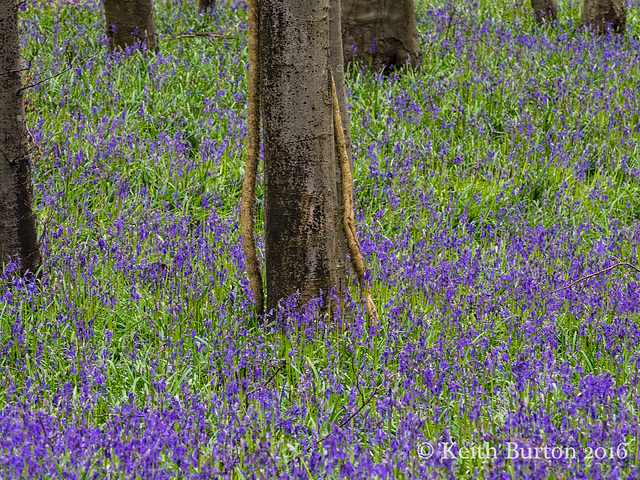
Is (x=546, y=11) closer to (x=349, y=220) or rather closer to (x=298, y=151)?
(x=349, y=220)

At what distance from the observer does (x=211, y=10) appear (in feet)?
31.8

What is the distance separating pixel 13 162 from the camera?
410 centimetres

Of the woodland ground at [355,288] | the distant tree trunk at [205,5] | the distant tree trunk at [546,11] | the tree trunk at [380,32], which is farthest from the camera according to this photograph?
the distant tree trunk at [546,11]

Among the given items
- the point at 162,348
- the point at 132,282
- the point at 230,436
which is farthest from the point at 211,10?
the point at 230,436

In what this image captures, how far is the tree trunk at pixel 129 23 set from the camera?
7.77 meters

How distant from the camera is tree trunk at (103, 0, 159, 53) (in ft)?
25.5

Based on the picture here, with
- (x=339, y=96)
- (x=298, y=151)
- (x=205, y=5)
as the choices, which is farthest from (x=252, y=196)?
(x=205, y=5)

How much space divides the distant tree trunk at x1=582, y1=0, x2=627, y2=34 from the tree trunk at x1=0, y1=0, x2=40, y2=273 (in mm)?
7837

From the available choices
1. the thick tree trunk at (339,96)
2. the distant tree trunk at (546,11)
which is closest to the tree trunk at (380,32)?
the distant tree trunk at (546,11)

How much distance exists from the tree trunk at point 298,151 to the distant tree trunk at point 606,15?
7226 millimetres

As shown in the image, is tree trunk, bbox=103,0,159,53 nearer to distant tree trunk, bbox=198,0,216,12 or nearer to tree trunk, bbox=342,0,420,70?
distant tree trunk, bbox=198,0,216,12

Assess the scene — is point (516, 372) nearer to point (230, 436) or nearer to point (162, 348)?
point (230, 436)

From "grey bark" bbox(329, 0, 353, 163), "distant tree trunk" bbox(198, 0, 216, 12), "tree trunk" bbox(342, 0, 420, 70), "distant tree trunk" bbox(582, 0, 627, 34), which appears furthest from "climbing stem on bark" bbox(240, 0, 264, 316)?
"distant tree trunk" bbox(582, 0, 627, 34)

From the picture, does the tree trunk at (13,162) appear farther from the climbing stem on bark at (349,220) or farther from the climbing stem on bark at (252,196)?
the climbing stem on bark at (349,220)
